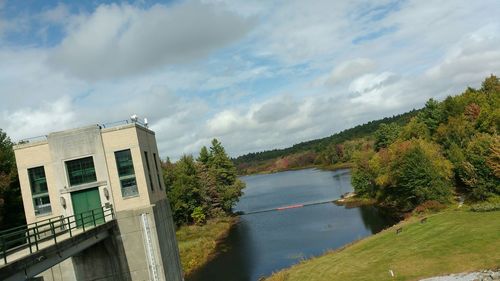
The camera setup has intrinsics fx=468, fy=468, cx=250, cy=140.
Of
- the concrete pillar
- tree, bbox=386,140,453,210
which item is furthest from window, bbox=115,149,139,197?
tree, bbox=386,140,453,210

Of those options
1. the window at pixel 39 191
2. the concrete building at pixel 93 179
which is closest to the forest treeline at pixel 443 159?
the concrete building at pixel 93 179

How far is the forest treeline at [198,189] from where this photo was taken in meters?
77.4

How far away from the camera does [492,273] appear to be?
29.5 metres

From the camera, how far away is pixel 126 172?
25453mm

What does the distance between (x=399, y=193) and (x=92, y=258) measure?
2201 inches

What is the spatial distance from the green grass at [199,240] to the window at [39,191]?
2565cm

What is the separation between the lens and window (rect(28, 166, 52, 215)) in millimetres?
25625

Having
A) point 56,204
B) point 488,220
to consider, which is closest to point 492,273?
point 488,220

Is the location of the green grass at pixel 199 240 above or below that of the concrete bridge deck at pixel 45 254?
below

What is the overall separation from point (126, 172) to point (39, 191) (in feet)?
16.3

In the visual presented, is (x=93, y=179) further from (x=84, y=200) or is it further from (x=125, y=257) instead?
(x=125, y=257)

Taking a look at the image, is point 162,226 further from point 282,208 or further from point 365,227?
point 282,208

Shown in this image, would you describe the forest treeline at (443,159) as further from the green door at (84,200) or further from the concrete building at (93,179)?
the green door at (84,200)

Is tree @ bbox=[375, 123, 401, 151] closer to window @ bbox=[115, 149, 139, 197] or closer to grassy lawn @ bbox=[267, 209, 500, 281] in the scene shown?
grassy lawn @ bbox=[267, 209, 500, 281]
